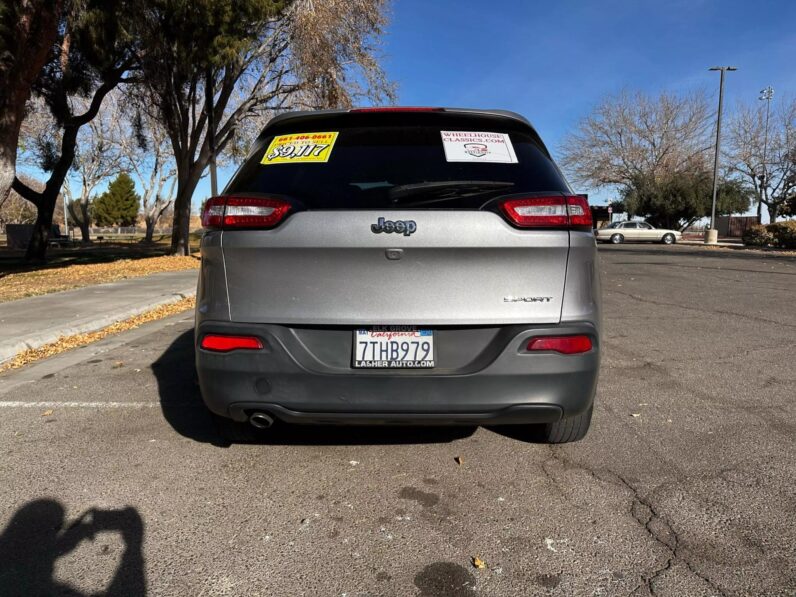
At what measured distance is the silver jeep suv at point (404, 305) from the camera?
8.45 feet

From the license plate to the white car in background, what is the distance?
36164 millimetres

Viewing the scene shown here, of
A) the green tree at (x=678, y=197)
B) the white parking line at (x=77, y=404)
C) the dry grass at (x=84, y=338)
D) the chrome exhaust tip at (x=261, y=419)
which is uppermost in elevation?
the green tree at (x=678, y=197)

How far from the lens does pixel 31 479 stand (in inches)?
119

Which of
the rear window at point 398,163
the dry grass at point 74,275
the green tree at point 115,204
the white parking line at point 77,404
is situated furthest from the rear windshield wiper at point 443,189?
the green tree at point 115,204

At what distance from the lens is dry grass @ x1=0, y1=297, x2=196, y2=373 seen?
570 cm

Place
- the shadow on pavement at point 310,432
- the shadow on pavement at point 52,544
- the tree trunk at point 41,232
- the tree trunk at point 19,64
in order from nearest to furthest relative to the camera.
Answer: the shadow on pavement at point 52,544
the shadow on pavement at point 310,432
the tree trunk at point 19,64
the tree trunk at point 41,232

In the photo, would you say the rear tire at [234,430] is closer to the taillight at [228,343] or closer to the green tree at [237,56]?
the taillight at [228,343]

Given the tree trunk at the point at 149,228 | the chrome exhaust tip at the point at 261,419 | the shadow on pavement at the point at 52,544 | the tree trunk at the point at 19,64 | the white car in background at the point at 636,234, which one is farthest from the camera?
the tree trunk at the point at 149,228

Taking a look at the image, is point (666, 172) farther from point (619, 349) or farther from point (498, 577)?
point (498, 577)

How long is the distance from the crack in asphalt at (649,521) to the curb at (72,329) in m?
5.38

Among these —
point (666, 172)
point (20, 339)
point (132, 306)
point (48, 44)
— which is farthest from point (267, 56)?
point (666, 172)

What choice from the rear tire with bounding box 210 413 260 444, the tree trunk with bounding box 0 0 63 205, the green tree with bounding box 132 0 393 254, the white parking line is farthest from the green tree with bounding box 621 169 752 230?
the rear tire with bounding box 210 413 260 444

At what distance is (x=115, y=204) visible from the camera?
258 feet

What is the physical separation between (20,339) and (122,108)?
18.2 metres
